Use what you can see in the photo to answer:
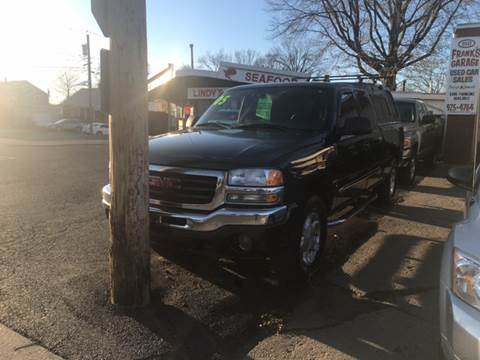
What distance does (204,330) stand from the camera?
3434 mm

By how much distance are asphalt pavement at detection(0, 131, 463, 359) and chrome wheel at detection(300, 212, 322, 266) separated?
241 millimetres

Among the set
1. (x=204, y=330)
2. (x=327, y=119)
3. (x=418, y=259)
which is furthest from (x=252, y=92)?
(x=204, y=330)

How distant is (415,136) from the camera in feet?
32.9

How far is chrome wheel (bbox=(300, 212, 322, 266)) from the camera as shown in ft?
13.5

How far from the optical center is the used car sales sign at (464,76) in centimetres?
1151

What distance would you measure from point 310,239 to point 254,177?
1.02 meters

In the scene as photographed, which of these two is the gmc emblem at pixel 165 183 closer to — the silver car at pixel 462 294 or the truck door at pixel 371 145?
the silver car at pixel 462 294

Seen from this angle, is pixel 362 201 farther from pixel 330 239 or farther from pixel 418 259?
pixel 418 259

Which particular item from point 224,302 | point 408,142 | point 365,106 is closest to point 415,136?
point 408,142

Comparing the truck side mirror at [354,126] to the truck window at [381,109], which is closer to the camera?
the truck side mirror at [354,126]

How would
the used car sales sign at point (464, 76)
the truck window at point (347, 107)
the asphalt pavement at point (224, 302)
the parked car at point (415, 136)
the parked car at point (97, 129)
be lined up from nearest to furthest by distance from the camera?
the asphalt pavement at point (224, 302) → the truck window at point (347, 107) → the parked car at point (415, 136) → the used car sales sign at point (464, 76) → the parked car at point (97, 129)

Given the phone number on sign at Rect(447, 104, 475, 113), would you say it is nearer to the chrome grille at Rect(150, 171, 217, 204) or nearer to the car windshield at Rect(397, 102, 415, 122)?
the car windshield at Rect(397, 102, 415, 122)

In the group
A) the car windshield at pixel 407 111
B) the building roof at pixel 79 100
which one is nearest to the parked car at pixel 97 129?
the building roof at pixel 79 100

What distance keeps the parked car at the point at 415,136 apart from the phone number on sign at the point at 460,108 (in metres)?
0.61
